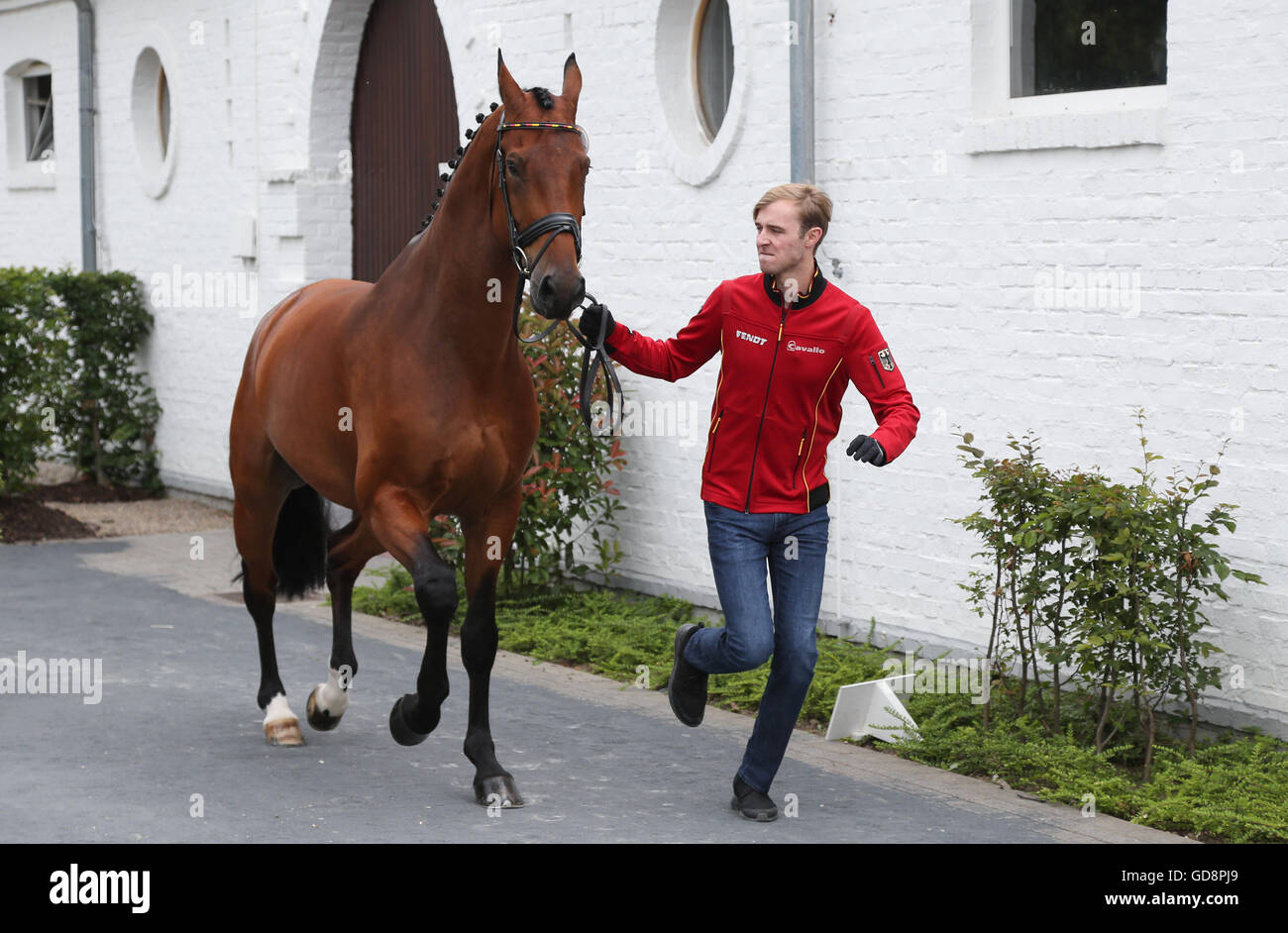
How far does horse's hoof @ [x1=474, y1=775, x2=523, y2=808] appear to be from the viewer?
5.65m

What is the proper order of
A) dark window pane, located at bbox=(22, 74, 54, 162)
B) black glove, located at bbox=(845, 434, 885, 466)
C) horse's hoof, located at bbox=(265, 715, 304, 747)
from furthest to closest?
dark window pane, located at bbox=(22, 74, 54, 162)
horse's hoof, located at bbox=(265, 715, 304, 747)
black glove, located at bbox=(845, 434, 885, 466)

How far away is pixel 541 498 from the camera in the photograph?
8.95m

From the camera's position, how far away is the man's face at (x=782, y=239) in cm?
525

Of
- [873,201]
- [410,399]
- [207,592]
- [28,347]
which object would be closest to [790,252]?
[410,399]

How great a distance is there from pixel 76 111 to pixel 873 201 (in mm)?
10248

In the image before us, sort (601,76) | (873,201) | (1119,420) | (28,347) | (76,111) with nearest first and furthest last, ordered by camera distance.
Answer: (1119,420), (873,201), (601,76), (28,347), (76,111)

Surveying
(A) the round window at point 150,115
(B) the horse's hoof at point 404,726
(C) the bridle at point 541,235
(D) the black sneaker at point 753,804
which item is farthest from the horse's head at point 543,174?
(A) the round window at point 150,115

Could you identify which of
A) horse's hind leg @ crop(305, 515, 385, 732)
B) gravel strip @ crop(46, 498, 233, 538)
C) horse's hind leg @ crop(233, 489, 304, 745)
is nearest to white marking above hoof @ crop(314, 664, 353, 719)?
horse's hind leg @ crop(305, 515, 385, 732)

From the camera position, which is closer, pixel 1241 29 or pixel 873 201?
pixel 1241 29

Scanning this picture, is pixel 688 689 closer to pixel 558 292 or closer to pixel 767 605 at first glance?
pixel 767 605

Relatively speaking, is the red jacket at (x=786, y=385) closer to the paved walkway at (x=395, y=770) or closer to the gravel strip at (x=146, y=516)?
the paved walkway at (x=395, y=770)

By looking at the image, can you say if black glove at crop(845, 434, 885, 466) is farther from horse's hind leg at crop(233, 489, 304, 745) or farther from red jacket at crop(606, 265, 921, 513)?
horse's hind leg at crop(233, 489, 304, 745)

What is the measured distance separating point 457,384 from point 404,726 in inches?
48.7

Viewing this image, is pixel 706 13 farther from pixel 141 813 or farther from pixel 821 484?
pixel 141 813
